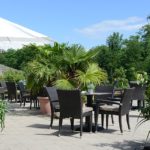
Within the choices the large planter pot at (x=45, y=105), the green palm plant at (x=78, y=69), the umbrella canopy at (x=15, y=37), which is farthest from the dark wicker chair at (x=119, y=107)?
the umbrella canopy at (x=15, y=37)

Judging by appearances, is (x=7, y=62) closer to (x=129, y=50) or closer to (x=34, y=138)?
(x=129, y=50)

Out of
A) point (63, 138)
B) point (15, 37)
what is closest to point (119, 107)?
point (63, 138)

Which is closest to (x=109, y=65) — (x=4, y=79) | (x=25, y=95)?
(x=4, y=79)

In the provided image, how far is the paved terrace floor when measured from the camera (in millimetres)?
6654

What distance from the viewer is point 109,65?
3098cm

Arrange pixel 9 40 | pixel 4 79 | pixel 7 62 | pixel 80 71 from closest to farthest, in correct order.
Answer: pixel 80 71
pixel 9 40
pixel 4 79
pixel 7 62

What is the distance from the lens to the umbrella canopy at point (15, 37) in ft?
52.0

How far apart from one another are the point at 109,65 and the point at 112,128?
22369 millimetres

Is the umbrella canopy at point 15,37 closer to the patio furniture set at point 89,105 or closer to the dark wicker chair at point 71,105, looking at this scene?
the patio furniture set at point 89,105

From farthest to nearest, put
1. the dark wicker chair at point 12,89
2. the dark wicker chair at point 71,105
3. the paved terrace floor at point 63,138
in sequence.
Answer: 1. the dark wicker chair at point 12,89
2. the dark wicker chair at point 71,105
3. the paved terrace floor at point 63,138

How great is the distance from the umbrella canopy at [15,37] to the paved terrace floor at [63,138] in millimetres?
6744

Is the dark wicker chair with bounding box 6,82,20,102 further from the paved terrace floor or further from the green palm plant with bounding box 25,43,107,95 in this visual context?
the paved terrace floor

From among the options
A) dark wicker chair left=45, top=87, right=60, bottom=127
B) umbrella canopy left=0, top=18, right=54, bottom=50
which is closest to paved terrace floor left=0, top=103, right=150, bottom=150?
dark wicker chair left=45, top=87, right=60, bottom=127

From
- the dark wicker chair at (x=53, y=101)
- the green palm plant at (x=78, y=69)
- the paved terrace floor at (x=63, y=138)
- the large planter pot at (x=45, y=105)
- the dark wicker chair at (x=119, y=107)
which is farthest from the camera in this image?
the large planter pot at (x=45, y=105)
